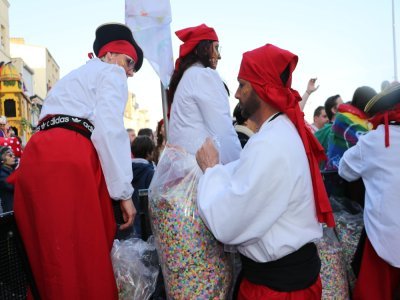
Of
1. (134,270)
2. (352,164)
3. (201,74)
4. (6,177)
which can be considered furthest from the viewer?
(6,177)

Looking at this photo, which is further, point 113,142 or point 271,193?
point 113,142

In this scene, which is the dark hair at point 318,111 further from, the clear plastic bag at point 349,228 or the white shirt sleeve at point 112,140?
the white shirt sleeve at point 112,140

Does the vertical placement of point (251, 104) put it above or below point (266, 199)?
above

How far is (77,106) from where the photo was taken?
215 cm

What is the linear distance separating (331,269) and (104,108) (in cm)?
176

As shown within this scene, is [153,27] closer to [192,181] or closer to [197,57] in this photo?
[197,57]

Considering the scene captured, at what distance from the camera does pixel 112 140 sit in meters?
2.06

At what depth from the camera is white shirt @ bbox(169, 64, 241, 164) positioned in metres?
2.47

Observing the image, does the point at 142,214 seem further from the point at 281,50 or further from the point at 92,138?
the point at 281,50

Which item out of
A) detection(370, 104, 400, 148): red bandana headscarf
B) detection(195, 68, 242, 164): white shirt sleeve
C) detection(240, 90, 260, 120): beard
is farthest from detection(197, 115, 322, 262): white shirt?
Answer: detection(370, 104, 400, 148): red bandana headscarf

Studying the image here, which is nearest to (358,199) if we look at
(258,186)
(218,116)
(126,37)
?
(218,116)

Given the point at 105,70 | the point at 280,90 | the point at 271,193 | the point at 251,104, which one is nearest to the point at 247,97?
the point at 251,104

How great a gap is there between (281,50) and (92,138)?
103 cm

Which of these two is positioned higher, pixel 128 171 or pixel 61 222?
pixel 128 171
